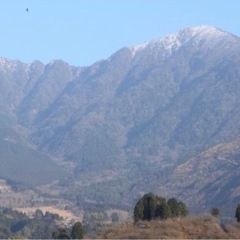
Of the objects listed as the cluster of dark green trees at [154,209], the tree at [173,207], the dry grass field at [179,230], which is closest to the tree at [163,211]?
the cluster of dark green trees at [154,209]

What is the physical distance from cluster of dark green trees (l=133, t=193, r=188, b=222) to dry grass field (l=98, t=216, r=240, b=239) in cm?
851

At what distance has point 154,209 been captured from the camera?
57844 millimetres

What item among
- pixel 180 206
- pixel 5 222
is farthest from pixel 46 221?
pixel 180 206

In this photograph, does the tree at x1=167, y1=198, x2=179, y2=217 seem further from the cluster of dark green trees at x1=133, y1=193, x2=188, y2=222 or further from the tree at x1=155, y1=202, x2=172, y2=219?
the tree at x1=155, y1=202, x2=172, y2=219

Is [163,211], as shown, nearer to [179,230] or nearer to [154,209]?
[154,209]

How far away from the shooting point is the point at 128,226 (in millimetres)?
48219

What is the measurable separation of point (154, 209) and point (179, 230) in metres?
14.1

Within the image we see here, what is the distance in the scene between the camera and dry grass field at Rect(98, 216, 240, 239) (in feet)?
140

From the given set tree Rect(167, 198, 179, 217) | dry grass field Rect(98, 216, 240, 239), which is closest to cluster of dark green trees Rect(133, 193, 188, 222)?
tree Rect(167, 198, 179, 217)

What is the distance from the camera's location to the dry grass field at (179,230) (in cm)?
4266

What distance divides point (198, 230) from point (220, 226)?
2100 mm

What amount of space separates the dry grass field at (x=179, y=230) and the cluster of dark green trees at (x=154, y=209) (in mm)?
8515

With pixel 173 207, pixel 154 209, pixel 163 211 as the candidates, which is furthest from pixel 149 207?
pixel 163 211

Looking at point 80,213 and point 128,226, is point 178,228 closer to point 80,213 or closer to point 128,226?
point 128,226
